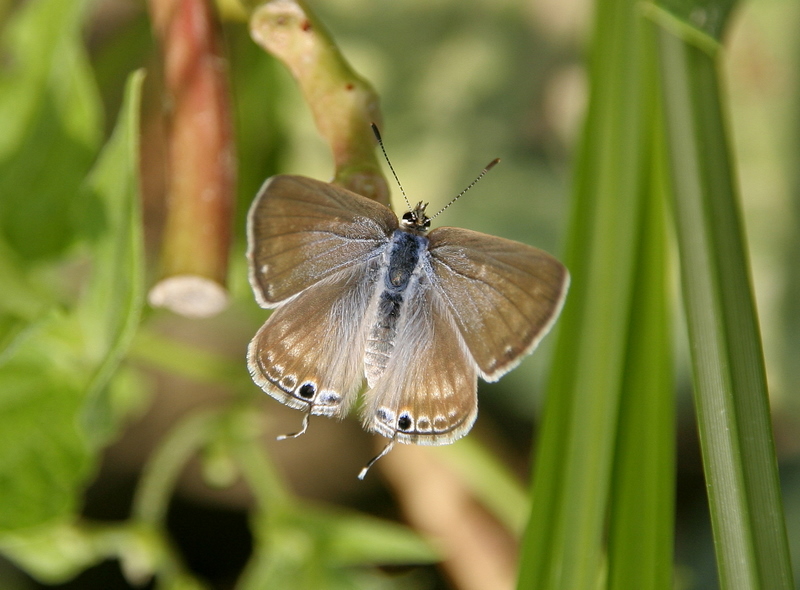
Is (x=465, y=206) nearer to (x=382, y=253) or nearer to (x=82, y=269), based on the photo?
(x=382, y=253)

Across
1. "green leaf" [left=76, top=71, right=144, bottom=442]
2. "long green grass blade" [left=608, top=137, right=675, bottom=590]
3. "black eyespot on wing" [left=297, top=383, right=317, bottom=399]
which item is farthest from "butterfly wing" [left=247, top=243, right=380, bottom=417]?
"long green grass blade" [left=608, top=137, right=675, bottom=590]

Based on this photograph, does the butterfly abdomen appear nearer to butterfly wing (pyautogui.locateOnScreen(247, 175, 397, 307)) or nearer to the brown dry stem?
butterfly wing (pyautogui.locateOnScreen(247, 175, 397, 307))

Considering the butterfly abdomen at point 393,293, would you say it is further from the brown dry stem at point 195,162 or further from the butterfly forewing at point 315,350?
the brown dry stem at point 195,162

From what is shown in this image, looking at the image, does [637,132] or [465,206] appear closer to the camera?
[637,132]

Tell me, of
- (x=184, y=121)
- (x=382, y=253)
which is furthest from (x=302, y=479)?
(x=184, y=121)

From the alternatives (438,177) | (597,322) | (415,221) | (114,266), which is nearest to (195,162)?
(114,266)

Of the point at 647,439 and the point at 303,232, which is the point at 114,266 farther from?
the point at 647,439
